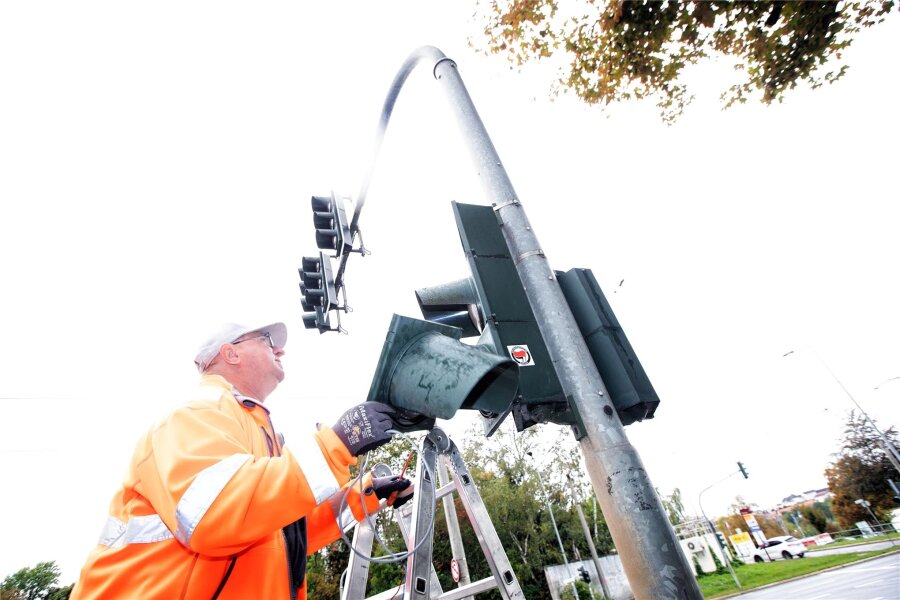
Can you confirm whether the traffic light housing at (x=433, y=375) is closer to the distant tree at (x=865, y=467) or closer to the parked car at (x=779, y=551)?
the distant tree at (x=865, y=467)

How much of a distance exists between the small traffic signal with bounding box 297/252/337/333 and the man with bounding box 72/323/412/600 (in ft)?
11.6

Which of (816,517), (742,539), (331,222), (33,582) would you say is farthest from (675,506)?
(33,582)

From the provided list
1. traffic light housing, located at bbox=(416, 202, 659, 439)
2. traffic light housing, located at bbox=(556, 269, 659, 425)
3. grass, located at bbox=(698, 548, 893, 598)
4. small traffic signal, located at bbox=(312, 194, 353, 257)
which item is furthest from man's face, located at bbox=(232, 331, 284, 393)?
grass, located at bbox=(698, 548, 893, 598)

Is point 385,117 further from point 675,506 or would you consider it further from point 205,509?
point 675,506

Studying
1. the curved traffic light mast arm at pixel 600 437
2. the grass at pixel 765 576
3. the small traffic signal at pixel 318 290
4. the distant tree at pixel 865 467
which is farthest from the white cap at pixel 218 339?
the distant tree at pixel 865 467

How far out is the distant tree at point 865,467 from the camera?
34062 millimetres

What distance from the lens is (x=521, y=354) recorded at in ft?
6.66

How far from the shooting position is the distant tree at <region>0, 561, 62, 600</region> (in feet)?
132

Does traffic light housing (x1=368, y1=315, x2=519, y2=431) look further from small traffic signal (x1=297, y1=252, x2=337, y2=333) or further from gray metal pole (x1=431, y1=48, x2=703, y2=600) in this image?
small traffic signal (x1=297, y1=252, x2=337, y2=333)

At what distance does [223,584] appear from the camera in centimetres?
157

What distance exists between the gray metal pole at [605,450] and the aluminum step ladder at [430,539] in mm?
1131

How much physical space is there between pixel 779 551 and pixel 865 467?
19244mm

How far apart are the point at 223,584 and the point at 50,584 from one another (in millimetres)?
62522

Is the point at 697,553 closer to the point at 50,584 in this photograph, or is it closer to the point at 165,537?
the point at 165,537
